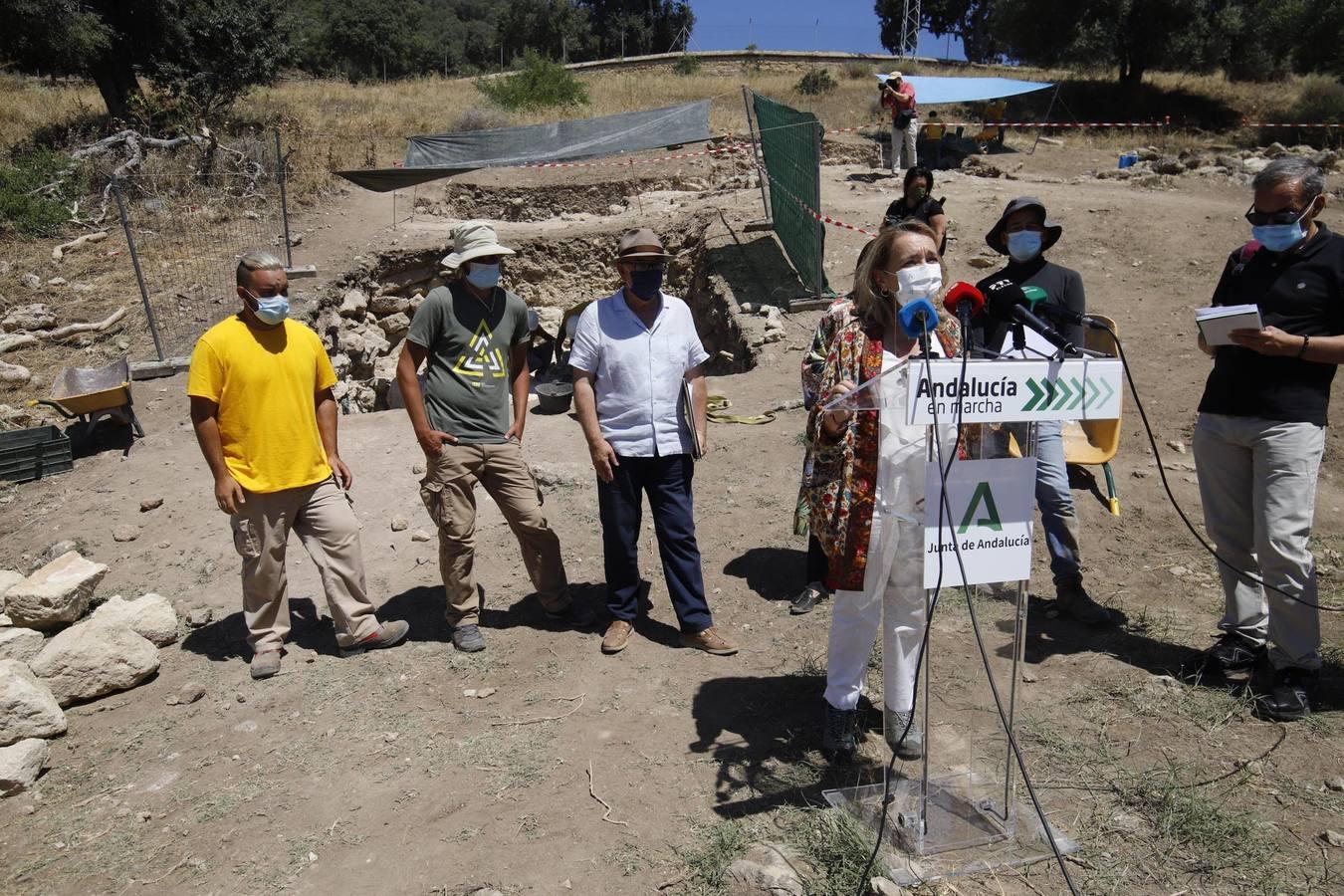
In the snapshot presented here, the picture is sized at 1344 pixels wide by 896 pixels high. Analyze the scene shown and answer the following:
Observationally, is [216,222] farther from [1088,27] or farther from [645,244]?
[1088,27]

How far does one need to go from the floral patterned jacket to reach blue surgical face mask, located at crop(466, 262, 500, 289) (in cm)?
194

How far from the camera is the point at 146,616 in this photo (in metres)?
4.66

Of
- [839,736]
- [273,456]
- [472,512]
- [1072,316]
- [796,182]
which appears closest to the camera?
[1072,316]

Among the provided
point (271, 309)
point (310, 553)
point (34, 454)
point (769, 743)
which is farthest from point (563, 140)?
point (769, 743)

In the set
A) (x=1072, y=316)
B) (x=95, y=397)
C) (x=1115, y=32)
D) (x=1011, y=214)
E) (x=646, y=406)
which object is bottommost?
(x=95, y=397)

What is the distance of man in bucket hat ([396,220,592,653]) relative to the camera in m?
4.23

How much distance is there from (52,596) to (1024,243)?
5.19 m

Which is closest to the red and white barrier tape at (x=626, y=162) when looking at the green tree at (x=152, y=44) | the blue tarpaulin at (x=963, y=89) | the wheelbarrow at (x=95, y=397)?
the blue tarpaulin at (x=963, y=89)

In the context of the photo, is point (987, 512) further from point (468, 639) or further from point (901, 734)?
point (468, 639)

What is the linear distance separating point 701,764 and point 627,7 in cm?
5439

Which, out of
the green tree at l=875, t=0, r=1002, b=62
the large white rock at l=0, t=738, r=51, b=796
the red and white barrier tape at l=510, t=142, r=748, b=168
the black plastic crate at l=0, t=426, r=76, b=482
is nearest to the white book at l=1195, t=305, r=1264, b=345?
the large white rock at l=0, t=738, r=51, b=796

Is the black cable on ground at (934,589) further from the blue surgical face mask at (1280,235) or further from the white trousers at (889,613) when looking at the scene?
the blue surgical face mask at (1280,235)

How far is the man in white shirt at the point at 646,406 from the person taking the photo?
407cm

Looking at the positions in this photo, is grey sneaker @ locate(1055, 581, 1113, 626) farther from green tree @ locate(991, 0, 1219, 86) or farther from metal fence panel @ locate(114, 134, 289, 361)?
green tree @ locate(991, 0, 1219, 86)
